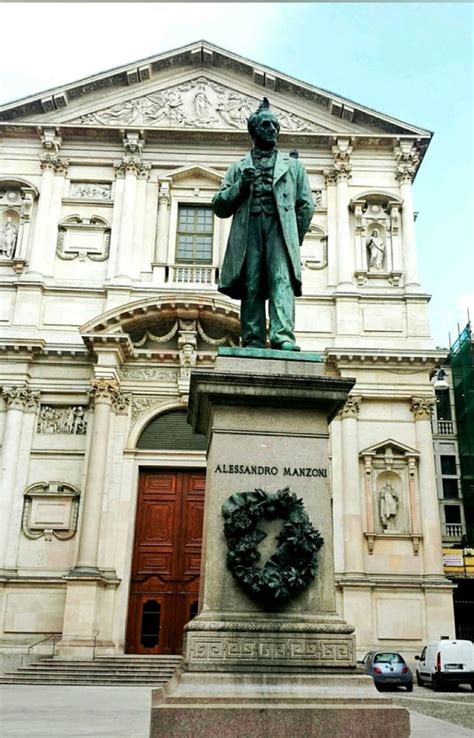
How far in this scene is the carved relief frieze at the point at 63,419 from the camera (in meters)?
22.0

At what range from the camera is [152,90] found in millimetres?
26312

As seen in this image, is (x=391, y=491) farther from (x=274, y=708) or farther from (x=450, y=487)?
(x=450, y=487)

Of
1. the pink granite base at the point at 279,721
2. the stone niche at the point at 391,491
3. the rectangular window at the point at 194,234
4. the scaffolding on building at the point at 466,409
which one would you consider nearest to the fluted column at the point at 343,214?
the rectangular window at the point at 194,234

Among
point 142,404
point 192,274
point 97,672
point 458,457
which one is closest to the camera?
point 97,672

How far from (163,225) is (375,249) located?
23.0 ft

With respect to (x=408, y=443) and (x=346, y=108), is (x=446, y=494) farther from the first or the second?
(x=346, y=108)

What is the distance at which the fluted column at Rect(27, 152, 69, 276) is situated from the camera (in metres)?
23.5

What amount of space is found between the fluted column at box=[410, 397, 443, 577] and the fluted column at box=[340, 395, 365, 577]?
1.76 metres

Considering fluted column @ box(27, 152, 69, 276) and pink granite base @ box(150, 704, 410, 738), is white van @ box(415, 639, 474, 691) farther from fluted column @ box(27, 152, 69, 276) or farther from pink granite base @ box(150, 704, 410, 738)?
fluted column @ box(27, 152, 69, 276)

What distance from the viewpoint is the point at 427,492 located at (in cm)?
2134

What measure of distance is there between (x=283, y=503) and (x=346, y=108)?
21.9 m

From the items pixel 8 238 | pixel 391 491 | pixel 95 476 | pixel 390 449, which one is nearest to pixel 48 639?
pixel 95 476

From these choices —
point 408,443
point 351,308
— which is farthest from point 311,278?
point 408,443

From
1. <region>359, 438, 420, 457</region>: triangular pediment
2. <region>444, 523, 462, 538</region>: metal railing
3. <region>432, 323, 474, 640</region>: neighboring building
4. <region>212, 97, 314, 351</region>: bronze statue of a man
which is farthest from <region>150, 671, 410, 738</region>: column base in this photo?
<region>444, 523, 462, 538</region>: metal railing
